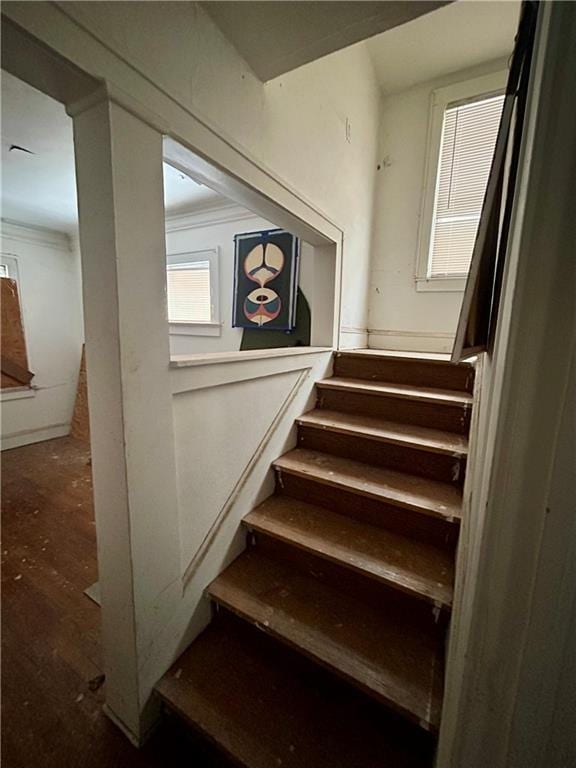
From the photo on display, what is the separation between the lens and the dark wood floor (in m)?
1.05

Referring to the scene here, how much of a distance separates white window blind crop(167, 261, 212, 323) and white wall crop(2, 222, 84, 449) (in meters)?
1.43

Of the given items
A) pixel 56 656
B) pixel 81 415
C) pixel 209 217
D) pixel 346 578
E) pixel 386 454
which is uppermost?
pixel 209 217

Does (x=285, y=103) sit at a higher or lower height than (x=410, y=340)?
higher

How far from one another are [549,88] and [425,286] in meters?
2.88

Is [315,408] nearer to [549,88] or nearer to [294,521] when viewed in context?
[294,521]

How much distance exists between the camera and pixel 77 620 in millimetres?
1524

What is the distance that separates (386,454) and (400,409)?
1.08ft

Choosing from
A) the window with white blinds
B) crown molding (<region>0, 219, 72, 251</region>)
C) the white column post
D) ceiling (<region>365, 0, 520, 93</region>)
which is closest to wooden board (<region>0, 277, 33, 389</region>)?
crown molding (<region>0, 219, 72, 251</region>)

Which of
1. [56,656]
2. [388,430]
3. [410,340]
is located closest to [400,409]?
[388,430]

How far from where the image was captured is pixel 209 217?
3291 millimetres

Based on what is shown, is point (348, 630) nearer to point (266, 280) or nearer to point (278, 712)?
point (278, 712)

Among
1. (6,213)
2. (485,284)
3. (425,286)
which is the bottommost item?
(485,284)

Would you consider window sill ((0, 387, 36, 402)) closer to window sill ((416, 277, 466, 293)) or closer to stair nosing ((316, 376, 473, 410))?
stair nosing ((316, 376, 473, 410))

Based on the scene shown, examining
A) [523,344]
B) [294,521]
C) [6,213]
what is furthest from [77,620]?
[6,213]
